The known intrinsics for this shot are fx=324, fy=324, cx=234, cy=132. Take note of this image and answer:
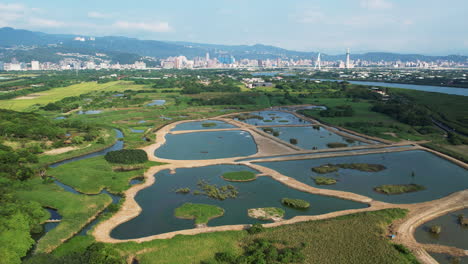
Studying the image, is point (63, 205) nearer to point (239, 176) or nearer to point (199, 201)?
point (199, 201)

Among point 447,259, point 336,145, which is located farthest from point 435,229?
point 336,145

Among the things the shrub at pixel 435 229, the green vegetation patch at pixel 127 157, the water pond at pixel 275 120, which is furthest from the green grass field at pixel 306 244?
the water pond at pixel 275 120

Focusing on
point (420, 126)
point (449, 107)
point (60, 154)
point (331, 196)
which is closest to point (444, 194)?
point (331, 196)

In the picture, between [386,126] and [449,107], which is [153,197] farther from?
[449,107]

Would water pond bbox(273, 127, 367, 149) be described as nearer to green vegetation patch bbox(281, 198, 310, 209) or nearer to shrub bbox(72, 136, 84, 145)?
green vegetation patch bbox(281, 198, 310, 209)

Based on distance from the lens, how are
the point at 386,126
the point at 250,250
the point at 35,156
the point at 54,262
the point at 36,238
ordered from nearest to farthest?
the point at 54,262, the point at 250,250, the point at 36,238, the point at 35,156, the point at 386,126

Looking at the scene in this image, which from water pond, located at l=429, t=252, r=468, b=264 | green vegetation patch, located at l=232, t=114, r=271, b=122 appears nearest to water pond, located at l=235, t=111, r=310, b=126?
green vegetation patch, located at l=232, t=114, r=271, b=122
